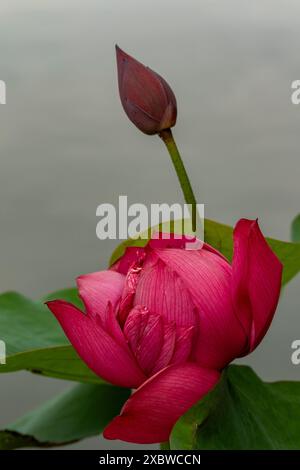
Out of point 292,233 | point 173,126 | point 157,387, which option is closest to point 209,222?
point 173,126

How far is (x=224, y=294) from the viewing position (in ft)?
1.56

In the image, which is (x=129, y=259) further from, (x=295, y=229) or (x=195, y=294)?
(x=295, y=229)

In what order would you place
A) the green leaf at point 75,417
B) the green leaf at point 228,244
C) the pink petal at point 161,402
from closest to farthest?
the pink petal at point 161,402
the green leaf at point 228,244
the green leaf at point 75,417

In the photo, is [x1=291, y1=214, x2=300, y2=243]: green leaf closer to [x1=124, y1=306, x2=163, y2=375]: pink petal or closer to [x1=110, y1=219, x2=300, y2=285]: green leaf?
[x1=110, y1=219, x2=300, y2=285]: green leaf

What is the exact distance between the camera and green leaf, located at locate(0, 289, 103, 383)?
69 centimetres

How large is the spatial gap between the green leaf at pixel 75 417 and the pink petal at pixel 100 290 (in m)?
0.49

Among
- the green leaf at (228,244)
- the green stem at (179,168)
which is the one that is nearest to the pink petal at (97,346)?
the green stem at (179,168)

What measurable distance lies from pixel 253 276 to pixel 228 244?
0.22m

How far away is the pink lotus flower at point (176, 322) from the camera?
47cm

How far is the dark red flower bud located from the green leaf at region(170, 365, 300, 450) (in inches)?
7.6

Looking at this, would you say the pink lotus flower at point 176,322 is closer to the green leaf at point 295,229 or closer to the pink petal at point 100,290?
the pink petal at point 100,290
